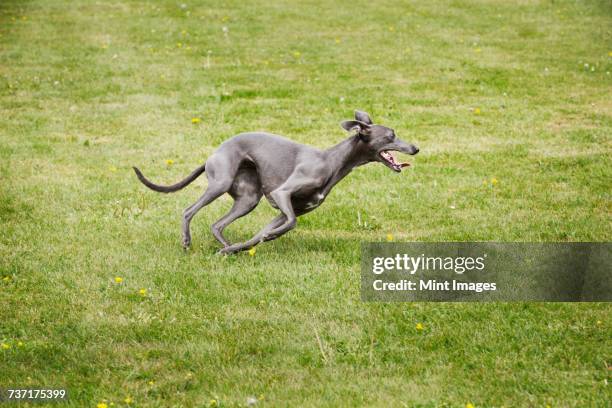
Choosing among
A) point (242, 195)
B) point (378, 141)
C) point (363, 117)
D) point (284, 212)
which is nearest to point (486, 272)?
point (378, 141)

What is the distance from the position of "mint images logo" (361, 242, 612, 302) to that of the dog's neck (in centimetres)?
88

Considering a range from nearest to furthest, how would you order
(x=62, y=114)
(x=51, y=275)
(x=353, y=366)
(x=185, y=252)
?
(x=353, y=366) < (x=51, y=275) < (x=185, y=252) < (x=62, y=114)

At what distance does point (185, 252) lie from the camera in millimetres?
8320

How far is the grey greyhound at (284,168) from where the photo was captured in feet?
25.4

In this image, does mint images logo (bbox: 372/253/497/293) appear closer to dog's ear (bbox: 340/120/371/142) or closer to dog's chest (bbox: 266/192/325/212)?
dog's chest (bbox: 266/192/325/212)

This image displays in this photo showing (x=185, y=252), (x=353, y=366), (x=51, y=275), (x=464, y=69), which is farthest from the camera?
(x=464, y=69)

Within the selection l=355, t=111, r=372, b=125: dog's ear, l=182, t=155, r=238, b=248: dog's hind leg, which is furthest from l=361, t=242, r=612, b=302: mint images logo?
l=182, t=155, r=238, b=248: dog's hind leg

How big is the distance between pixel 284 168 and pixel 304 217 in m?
1.72

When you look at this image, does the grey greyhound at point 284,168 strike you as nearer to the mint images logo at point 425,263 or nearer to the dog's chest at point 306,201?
the dog's chest at point 306,201

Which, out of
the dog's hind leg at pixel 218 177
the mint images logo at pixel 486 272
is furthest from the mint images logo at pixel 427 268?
the dog's hind leg at pixel 218 177

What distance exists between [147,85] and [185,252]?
28.5 feet

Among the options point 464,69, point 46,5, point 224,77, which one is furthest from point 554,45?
point 46,5

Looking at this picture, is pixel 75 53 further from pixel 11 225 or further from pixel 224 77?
pixel 11 225

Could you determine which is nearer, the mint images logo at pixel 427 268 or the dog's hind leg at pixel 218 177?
the mint images logo at pixel 427 268
